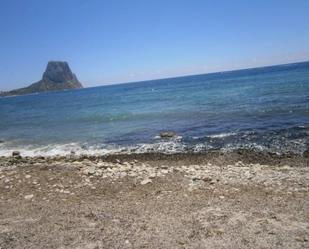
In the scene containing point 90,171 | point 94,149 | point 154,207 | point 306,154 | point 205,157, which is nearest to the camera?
point 154,207

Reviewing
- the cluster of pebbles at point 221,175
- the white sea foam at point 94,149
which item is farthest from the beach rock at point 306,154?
the white sea foam at point 94,149

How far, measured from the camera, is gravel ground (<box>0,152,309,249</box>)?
5828 mm

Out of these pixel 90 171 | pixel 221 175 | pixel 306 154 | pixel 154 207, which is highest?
pixel 90 171

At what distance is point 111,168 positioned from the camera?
37.7 feet

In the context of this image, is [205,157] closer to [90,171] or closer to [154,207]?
[90,171]

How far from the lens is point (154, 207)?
24.4 ft

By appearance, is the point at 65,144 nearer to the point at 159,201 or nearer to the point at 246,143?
the point at 246,143

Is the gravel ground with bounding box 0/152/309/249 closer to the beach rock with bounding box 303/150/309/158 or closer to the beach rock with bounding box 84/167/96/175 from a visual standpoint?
the beach rock with bounding box 84/167/96/175

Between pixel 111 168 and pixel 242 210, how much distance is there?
19.2 feet

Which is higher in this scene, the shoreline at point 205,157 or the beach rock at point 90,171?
the beach rock at point 90,171

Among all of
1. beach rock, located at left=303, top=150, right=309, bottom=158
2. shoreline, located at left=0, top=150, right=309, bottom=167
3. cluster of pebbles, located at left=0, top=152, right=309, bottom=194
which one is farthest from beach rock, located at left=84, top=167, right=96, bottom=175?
beach rock, located at left=303, top=150, right=309, bottom=158

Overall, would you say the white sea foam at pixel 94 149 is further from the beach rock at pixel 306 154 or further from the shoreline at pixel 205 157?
the beach rock at pixel 306 154

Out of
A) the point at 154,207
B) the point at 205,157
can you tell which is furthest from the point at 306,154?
the point at 154,207

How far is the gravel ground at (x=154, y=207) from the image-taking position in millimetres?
5828
